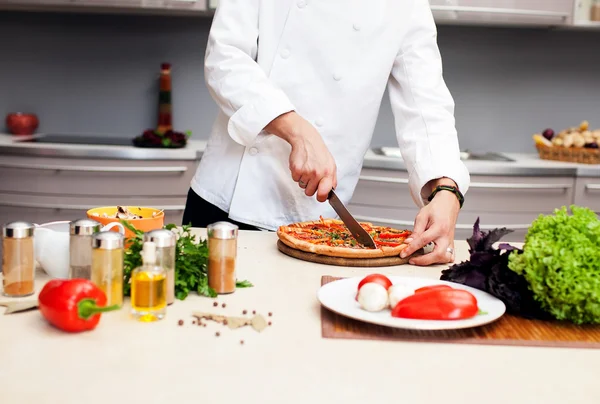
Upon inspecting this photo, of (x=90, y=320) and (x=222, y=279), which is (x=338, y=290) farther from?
(x=90, y=320)

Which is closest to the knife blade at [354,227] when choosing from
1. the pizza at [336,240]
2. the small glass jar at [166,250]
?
the pizza at [336,240]

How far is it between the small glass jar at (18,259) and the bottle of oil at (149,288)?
21cm

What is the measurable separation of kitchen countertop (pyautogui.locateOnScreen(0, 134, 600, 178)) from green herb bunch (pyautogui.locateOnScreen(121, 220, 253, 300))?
1.74 metres

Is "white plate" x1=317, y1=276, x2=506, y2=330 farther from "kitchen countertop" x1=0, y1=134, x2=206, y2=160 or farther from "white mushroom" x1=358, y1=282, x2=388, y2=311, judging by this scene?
"kitchen countertop" x1=0, y1=134, x2=206, y2=160

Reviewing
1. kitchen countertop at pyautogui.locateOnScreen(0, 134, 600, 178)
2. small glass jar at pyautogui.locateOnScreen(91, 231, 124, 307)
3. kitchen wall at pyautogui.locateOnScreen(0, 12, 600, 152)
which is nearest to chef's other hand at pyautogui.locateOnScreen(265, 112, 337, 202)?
small glass jar at pyautogui.locateOnScreen(91, 231, 124, 307)

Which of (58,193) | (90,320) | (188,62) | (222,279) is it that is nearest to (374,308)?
(222,279)

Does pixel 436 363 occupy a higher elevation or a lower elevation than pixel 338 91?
lower

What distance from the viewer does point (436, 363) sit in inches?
35.8

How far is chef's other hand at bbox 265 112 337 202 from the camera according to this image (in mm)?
1448

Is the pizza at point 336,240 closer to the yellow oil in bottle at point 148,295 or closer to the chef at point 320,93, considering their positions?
the chef at point 320,93

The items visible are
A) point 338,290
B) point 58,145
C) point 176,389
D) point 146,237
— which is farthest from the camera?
point 58,145

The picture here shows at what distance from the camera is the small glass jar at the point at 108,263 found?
1.02 metres

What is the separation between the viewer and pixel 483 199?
9.86 feet

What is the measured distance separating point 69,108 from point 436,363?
300cm
